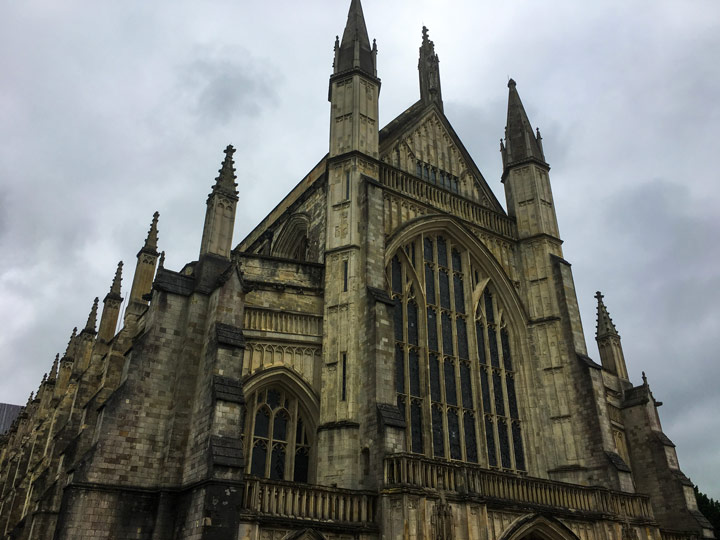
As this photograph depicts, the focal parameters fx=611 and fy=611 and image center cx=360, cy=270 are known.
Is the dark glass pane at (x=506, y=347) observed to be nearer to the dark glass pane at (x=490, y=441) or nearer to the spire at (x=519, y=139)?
the dark glass pane at (x=490, y=441)

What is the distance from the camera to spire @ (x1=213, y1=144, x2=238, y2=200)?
18.6 meters

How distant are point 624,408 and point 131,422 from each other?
2030 cm

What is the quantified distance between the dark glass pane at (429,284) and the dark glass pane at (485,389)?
9.97 ft

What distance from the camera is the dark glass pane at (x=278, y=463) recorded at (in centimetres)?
1644

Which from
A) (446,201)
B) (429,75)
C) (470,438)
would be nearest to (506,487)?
(470,438)

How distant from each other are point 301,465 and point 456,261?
32.9ft

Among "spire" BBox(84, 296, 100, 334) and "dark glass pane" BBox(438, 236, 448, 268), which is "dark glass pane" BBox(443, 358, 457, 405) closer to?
"dark glass pane" BBox(438, 236, 448, 268)

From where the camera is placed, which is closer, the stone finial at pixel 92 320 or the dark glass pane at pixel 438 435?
the dark glass pane at pixel 438 435

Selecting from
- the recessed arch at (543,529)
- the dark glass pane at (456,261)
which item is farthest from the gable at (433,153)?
the recessed arch at (543,529)

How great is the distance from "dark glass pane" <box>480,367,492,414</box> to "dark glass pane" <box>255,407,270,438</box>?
25.5 feet

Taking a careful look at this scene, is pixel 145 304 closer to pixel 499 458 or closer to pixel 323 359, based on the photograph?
pixel 323 359

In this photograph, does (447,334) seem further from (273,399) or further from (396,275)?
(273,399)

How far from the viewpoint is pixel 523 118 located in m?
27.9

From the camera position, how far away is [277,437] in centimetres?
1695
